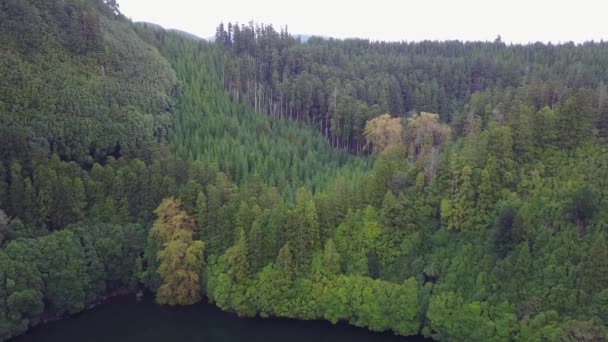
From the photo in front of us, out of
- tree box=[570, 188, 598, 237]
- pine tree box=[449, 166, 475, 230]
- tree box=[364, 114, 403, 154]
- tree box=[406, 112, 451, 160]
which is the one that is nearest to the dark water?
pine tree box=[449, 166, 475, 230]

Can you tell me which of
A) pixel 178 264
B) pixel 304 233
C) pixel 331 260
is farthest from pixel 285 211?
pixel 178 264

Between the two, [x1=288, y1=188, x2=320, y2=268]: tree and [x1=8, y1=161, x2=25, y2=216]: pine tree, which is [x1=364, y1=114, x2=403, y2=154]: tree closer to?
[x1=288, y1=188, x2=320, y2=268]: tree

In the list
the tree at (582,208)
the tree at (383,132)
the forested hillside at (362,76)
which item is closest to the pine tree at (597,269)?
the tree at (582,208)

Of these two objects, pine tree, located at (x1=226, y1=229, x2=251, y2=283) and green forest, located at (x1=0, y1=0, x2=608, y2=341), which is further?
pine tree, located at (x1=226, y1=229, x2=251, y2=283)

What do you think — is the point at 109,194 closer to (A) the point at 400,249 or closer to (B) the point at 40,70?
(B) the point at 40,70

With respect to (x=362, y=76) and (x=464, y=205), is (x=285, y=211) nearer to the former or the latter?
(x=464, y=205)

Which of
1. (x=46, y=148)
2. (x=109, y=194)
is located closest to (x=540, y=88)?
(x=109, y=194)

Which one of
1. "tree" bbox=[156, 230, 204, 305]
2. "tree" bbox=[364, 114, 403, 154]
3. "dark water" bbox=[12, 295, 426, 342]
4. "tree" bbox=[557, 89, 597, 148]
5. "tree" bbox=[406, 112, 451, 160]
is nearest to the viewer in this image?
"dark water" bbox=[12, 295, 426, 342]
